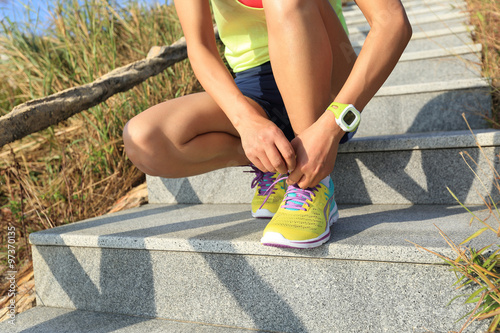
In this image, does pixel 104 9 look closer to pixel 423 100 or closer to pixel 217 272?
pixel 423 100

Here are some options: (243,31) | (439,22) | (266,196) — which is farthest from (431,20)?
(266,196)

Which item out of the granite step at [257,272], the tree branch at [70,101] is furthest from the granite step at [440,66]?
the tree branch at [70,101]

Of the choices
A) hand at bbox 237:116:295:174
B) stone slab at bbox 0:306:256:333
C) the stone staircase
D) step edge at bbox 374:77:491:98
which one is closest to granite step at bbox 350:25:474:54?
step edge at bbox 374:77:491:98

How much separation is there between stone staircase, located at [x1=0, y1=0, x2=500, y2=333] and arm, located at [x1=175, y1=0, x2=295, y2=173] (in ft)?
0.77

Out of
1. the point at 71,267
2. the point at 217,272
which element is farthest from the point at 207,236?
the point at 71,267

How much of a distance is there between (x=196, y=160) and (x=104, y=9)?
1.87 meters

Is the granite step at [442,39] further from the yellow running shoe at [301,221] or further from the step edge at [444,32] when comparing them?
the yellow running shoe at [301,221]

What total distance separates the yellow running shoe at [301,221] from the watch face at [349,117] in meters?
0.20

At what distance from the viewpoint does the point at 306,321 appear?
1062 mm

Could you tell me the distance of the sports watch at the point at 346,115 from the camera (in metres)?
0.98

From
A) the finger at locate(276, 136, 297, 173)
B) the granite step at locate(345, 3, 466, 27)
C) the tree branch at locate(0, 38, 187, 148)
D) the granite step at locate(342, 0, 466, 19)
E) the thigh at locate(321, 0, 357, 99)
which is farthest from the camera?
the granite step at locate(342, 0, 466, 19)

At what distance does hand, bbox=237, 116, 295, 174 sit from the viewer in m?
0.98

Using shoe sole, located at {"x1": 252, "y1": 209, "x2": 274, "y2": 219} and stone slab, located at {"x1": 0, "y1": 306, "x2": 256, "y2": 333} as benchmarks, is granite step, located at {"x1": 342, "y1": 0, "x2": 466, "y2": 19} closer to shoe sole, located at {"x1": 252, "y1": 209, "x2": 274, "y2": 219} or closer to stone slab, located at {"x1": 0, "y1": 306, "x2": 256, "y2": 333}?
shoe sole, located at {"x1": 252, "y1": 209, "x2": 274, "y2": 219}

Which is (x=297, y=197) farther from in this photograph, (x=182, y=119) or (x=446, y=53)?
(x=446, y=53)
